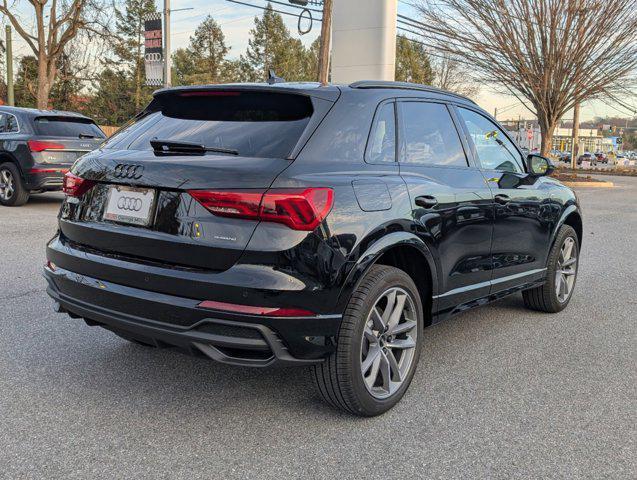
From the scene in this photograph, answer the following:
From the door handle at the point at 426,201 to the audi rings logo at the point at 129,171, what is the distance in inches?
59.0

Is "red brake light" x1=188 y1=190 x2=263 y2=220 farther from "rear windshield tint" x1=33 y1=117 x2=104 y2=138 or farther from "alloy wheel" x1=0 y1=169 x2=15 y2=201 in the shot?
"alloy wheel" x1=0 y1=169 x2=15 y2=201

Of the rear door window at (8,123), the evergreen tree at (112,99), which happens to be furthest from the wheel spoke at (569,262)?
the evergreen tree at (112,99)

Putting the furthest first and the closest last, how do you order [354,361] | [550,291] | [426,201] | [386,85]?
[550,291], [386,85], [426,201], [354,361]

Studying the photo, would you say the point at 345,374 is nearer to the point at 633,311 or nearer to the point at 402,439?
the point at 402,439

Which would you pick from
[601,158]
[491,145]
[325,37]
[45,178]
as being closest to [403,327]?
[491,145]

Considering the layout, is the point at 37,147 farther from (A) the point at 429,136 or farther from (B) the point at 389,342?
(B) the point at 389,342

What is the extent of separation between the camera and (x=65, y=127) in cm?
1091

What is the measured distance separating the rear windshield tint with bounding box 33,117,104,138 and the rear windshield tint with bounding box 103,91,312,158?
8055 mm

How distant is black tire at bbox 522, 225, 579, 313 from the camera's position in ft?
16.9

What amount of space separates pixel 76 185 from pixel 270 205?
1266mm

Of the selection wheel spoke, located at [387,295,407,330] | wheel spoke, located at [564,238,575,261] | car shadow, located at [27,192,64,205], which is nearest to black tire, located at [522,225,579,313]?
wheel spoke, located at [564,238,575,261]

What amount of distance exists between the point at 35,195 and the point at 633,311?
1209 centimetres

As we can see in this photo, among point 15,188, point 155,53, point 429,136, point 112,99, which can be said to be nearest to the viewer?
point 429,136

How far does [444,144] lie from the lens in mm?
3984
